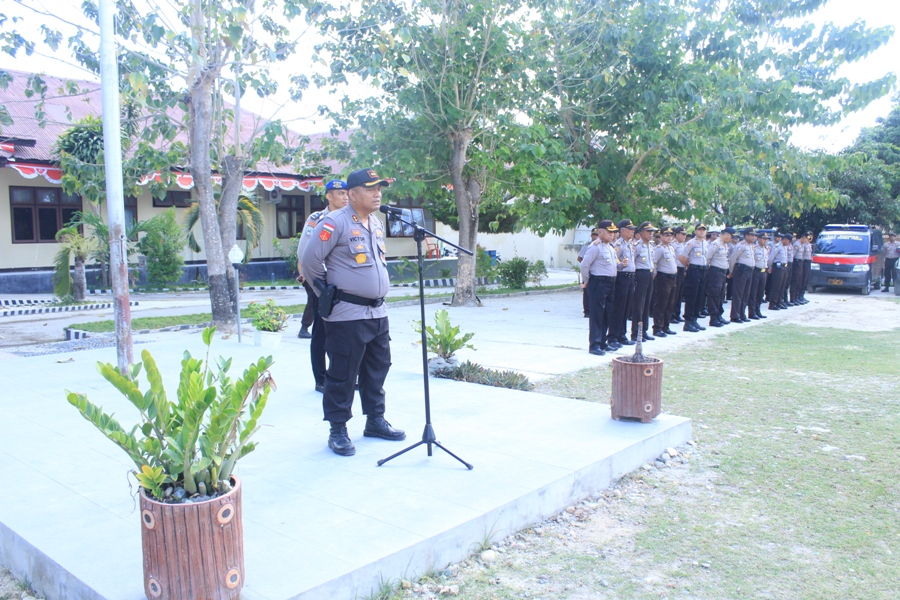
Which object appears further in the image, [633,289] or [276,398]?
[633,289]

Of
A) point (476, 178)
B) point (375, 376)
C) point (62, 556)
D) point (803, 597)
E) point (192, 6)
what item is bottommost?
point (803, 597)

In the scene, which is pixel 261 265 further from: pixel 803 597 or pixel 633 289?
pixel 803 597

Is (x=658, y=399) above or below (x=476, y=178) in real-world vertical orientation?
below

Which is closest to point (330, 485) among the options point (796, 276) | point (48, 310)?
point (48, 310)

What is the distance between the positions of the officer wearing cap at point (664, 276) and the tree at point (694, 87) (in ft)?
12.6

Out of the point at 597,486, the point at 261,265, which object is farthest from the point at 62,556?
the point at 261,265

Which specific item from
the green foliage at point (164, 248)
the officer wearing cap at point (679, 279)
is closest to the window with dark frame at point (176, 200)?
the green foliage at point (164, 248)

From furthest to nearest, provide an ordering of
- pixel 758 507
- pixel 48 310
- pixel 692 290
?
pixel 48 310
pixel 692 290
pixel 758 507

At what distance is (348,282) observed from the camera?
487 cm

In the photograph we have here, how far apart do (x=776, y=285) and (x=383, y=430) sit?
527 inches

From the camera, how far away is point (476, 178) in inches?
644

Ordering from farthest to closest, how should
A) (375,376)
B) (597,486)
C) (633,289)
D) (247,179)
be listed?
(247,179)
(633,289)
(375,376)
(597,486)

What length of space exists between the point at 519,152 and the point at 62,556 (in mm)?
12193

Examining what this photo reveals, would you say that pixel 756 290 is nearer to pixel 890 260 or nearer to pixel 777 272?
pixel 777 272
